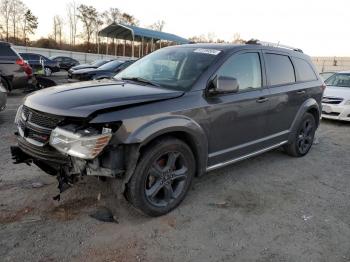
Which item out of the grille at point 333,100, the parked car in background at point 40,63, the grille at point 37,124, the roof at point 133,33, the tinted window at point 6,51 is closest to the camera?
the grille at point 37,124

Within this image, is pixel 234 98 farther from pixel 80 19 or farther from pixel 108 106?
pixel 80 19

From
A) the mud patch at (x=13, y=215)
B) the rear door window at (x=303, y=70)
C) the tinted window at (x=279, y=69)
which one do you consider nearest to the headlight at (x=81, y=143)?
the mud patch at (x=13, y=215)

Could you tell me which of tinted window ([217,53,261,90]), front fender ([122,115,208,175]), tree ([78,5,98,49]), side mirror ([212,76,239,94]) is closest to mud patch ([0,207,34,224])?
front fender ([122,115,208,175])

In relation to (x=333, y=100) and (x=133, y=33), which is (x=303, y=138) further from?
(x=133, y=33)

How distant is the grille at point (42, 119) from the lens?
3.18 meters

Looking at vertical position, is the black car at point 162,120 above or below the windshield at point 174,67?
below

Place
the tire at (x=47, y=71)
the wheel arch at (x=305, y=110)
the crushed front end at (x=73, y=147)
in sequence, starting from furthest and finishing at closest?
the tire at (x=47, y=71) → the wheel arch at (x=305, y=110) → the crushed front end at (x=73, y=147)

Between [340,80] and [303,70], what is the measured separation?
571 cm

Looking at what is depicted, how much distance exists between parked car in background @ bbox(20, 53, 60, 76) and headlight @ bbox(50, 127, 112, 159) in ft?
63.4

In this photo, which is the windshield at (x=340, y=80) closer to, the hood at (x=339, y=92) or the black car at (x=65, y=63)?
the hood at (x=339, y=92)

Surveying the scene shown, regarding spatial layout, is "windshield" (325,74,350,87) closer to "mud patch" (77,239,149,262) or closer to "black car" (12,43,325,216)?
"black car" (12,43,325,216)

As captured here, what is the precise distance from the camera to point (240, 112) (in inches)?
165

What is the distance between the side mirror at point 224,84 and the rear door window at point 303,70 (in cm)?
222

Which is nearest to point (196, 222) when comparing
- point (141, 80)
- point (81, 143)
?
point (81, 143)
